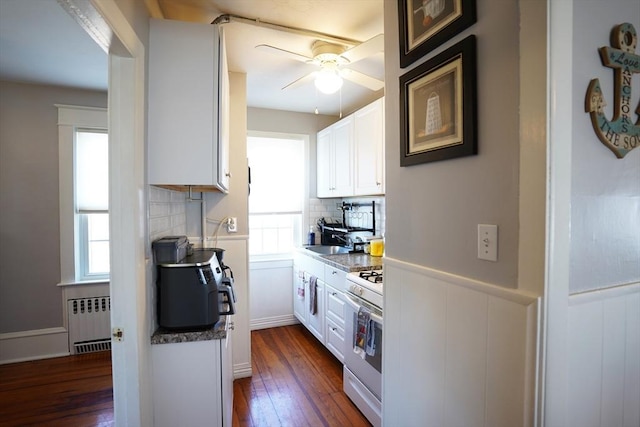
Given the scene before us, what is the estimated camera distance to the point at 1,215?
275 centimetres

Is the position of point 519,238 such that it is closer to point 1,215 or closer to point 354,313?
point 354,313

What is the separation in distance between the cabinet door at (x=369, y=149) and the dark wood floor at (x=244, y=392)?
165 centimetres

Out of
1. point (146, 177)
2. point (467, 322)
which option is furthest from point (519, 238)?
point (146, 177)

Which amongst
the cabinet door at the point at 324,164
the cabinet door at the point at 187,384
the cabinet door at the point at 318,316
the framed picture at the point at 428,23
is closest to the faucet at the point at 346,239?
the cabinet door at the point at 324,164

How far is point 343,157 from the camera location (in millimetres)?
3141

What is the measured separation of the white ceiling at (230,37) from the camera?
174 cm

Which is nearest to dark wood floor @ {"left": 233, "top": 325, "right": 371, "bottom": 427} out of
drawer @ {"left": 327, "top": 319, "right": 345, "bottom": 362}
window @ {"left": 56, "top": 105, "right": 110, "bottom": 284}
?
drawer @ {"left": 327, "top": 319, "right": 345, "bottom": 362}

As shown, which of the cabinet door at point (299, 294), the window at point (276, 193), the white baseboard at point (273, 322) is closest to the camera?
the cabinet door at point (299, 294)

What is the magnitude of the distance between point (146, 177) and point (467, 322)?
149 cm

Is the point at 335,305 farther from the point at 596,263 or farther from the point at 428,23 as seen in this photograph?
the point at 428,23

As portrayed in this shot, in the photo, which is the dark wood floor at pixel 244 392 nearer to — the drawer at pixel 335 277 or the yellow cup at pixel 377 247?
the drawer at pixel 335 277

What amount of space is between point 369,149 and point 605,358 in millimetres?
2117

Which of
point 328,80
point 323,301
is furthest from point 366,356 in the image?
point 328,80

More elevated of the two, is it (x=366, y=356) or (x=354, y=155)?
(x=354, y=155)
